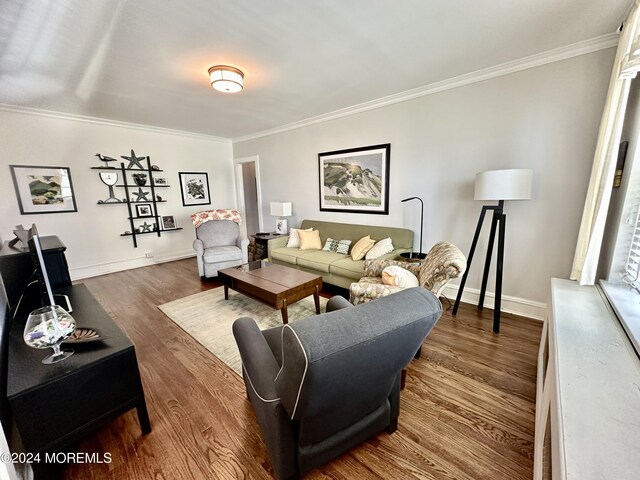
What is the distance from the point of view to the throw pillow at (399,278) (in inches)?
86.7

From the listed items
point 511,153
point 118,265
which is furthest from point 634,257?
point 118,265

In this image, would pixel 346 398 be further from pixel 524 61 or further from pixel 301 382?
pixel 524 61

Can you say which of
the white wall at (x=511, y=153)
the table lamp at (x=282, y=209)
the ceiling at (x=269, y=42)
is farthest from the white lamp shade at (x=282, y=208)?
the ceiling at (x=269, y=42)

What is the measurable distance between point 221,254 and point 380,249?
2.40 m

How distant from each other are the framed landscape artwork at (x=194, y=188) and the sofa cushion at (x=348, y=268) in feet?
12.0

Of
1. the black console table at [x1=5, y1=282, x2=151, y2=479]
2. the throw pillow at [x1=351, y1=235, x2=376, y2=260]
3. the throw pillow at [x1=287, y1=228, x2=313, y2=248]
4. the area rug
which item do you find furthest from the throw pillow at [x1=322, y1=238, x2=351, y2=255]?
the black console table at [x1=5, y1=282, x2=151, y2=479]

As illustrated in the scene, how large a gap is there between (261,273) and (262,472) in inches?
77.1

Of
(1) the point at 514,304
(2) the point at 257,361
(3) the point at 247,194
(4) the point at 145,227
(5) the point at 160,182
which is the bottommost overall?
(1) the point at 514,304

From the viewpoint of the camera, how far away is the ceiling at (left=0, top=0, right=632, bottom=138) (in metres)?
1.67

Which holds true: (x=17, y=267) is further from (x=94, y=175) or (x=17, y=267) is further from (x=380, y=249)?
(x=380, y=249)

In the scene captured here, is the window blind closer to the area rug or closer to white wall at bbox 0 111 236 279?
the area rug

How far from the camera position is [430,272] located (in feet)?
6.72

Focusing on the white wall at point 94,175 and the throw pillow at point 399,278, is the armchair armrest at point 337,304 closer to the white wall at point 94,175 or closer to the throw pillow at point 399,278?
the throw pillow at point 399,278

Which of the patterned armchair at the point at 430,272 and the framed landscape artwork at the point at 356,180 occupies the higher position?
the framed landscape artwork at the point at 356,180
